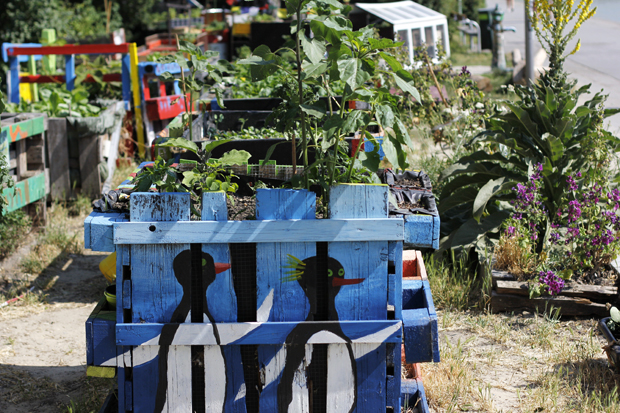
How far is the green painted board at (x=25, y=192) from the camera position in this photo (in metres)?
5.10

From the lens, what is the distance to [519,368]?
340cm

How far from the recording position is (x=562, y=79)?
4387 mm

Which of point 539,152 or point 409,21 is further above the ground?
point 409,21

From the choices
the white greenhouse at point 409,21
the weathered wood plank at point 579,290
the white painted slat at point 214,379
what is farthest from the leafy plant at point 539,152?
the white greenhouse at point 409,21

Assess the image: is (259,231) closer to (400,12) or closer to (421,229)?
(421,229)

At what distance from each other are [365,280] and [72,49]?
667cm

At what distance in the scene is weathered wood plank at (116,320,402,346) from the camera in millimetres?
2393

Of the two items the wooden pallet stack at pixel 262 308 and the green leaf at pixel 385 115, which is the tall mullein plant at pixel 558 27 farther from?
the wooden pallet stack at pixel 262 308

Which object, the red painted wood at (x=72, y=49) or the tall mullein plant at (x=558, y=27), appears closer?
the tall mullein plant at (x=558, y=27)

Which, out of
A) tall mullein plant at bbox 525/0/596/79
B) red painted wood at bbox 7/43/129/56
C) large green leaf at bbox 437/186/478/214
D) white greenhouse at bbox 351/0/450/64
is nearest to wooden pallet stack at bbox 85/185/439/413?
large green leaf at bbox 437/186/478/214

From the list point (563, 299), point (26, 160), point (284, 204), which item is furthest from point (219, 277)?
point (26, 160)

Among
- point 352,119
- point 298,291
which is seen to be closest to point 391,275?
point 298,291

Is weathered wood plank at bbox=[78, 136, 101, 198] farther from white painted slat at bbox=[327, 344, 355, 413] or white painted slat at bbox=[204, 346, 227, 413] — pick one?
white painted slat at bbox=[327, 344, 355, 413]

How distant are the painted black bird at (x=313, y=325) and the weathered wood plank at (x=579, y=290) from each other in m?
1.87
